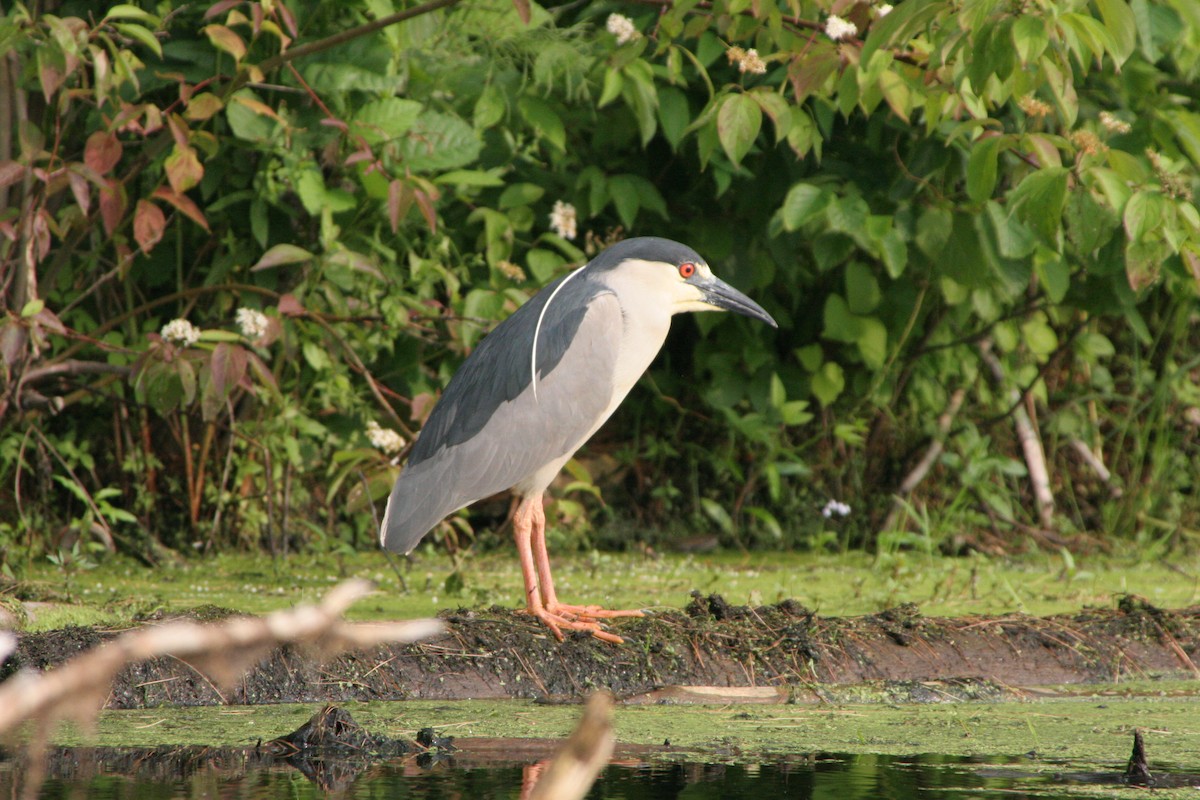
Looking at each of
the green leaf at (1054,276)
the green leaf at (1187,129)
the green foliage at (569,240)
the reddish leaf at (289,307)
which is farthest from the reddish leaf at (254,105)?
the green leaf at (1187,129)

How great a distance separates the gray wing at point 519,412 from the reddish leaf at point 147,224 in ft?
3.87

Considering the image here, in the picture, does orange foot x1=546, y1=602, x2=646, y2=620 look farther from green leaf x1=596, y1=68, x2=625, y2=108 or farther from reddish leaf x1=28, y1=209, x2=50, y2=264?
reddish leaf x1=28, y1=209, x2=50, y2=264

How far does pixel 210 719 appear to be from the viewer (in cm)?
293

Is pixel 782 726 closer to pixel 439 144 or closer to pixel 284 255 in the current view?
pixel 284 255

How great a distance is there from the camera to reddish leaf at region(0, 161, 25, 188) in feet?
13.4

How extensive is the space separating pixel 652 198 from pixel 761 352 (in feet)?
2.81

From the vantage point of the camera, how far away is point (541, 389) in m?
3.83

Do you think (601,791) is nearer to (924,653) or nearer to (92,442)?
(924,653)

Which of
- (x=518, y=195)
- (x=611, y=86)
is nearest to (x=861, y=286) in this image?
(x=518, y=195)

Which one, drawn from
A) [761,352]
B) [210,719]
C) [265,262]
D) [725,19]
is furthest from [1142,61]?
[210,719]

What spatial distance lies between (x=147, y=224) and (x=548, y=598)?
1.80m

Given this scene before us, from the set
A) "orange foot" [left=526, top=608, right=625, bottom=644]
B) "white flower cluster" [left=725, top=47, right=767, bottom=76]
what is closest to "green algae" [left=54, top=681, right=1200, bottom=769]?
"orange foot" [left=526, top=608, right=625, bottom=644]

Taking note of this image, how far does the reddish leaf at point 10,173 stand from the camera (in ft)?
13.4

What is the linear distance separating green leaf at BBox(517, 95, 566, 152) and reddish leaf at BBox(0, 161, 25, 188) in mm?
1684
